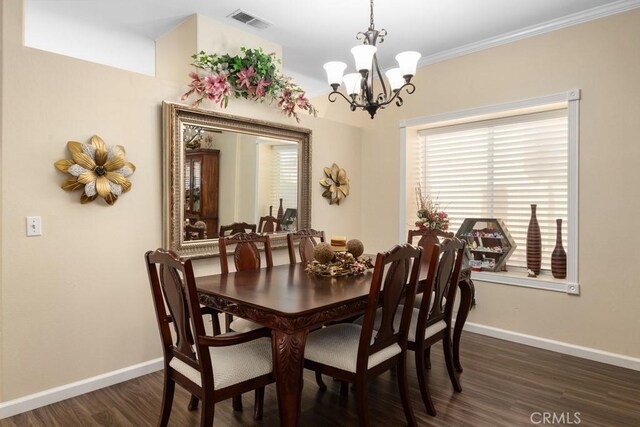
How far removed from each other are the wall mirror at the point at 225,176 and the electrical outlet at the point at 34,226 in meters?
0.79

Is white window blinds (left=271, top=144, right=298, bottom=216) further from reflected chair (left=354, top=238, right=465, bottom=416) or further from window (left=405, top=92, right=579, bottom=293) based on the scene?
reflected chair (left=354, top=238, right=465, bottom=416)

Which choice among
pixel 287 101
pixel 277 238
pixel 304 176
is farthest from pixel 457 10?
pixel 277 238

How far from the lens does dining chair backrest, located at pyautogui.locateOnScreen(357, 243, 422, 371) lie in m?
1.90

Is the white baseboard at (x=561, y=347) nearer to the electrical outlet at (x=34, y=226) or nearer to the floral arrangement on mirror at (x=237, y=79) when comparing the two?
the floral arrangement on mirror at (x=237, y=79)

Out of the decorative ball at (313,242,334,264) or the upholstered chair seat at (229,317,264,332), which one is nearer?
the upholstered chair seat at (229,317,264,332)

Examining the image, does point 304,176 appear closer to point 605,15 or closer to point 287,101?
point 287,101

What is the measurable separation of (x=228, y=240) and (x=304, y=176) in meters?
1.49

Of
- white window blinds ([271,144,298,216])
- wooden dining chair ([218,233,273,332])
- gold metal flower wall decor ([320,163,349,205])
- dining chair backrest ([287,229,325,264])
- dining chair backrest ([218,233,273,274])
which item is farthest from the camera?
gold metal flower wall decor ([320,163,349,205])

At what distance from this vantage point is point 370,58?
Answer: 247cm

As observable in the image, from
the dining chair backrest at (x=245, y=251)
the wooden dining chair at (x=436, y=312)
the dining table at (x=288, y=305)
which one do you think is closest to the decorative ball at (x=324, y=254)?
the dining table at (x=288, y=305)

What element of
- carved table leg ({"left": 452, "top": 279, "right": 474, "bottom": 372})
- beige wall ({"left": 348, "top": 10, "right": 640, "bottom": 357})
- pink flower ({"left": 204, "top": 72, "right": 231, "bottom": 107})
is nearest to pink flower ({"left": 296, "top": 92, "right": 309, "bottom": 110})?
pink flower ({"left": 204, "top": 72, "right": 231, "bottom": 107})

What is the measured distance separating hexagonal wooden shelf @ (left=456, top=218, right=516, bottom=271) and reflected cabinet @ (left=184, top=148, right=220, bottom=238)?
8.39ft

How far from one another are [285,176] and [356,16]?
1.57 m

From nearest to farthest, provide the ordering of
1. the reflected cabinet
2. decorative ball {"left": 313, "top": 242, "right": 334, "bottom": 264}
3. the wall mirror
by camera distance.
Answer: decorative ball {"left": 313, "top": 242, "right": 334, "bottom": 264}, the wall mirror, the reflected cabinet
